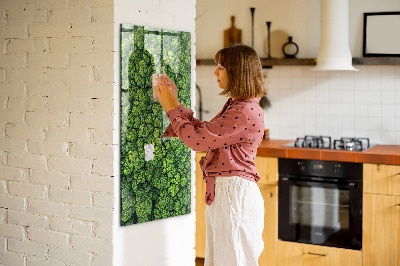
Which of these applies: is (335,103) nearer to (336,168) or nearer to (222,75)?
(336,168)

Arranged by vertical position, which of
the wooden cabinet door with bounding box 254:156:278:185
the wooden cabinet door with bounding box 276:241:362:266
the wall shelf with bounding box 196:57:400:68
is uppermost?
the wall shelf with bounding box 196:57:400:68

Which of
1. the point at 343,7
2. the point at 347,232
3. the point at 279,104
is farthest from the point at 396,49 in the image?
the point at 347,232

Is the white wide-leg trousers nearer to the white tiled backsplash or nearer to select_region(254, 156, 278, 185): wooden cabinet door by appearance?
select_region(254, 156, 278, 185): wooden cabinet door

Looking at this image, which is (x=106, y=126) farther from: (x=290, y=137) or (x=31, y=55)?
(x=290, y=137)

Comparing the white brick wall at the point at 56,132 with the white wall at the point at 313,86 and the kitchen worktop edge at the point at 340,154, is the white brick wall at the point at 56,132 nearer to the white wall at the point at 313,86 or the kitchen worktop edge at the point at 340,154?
the kitchen worktop edge at the point at 340,154

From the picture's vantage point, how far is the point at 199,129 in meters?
2.64

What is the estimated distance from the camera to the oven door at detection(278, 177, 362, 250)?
4038 mm

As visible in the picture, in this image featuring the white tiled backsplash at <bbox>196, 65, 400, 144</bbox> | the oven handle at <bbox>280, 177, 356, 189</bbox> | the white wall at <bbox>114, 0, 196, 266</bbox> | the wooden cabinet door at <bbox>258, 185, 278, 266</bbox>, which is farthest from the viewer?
the white tiled backsplash at <bbox>196, 65, 400, 144</bbox>

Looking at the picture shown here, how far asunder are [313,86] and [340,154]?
91cm

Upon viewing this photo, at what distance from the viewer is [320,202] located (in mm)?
4168

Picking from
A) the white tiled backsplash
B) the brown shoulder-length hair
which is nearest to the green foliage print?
the brown shoulder-length hair

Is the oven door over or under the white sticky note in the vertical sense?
under

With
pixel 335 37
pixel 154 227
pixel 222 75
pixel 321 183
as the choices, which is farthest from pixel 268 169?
pixel 222 75

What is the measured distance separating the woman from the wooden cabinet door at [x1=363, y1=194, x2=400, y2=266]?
1444 millimetres
